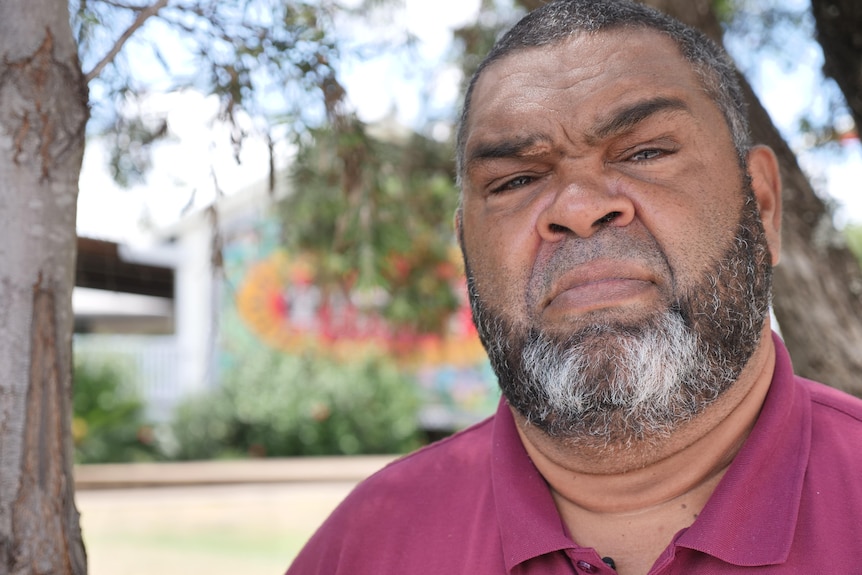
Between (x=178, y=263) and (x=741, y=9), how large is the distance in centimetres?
1235

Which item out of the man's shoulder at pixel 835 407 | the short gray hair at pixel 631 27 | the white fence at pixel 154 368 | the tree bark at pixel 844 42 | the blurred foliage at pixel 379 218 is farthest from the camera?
the white fence at pixel 154 368

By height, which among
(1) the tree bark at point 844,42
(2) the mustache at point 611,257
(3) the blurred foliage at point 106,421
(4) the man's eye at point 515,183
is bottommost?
(3) the blurred foliage at point 106,421

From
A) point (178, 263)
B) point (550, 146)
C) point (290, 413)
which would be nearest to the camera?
point (550, 146)

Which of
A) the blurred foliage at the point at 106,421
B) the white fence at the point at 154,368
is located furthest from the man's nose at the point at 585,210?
the white fence at the point at 154,368

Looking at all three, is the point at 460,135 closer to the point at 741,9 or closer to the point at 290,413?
the point at 741,9

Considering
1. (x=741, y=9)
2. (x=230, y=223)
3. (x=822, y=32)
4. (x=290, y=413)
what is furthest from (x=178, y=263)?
(x=822, y=32)

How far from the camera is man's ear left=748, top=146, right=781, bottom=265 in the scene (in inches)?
81.2

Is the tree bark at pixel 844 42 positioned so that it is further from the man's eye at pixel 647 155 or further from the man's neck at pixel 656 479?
the man's neck at pixel 656 479

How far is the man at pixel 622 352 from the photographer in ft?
5.65

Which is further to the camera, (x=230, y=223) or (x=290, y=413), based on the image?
(x=230, y=223)

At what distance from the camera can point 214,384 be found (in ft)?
42.9

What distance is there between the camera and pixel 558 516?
6.08 ft

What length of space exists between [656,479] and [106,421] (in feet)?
37.7

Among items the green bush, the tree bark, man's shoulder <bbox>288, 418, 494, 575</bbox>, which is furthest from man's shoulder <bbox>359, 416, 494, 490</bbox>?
the green bush
